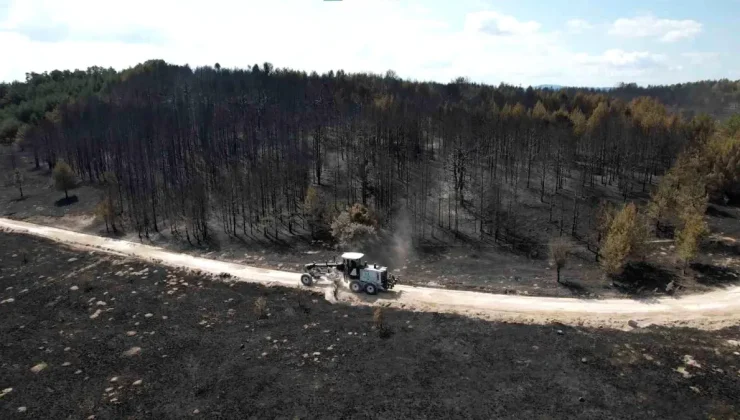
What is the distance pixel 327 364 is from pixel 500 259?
92.8ft

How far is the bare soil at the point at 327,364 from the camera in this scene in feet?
89.9

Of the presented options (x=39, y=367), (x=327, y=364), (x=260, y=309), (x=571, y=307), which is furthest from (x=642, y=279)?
(x=39, y=367)

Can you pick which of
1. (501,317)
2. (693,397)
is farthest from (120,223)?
(693,397)

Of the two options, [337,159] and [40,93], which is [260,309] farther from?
[40,93]

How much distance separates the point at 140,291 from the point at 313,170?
1808 inches

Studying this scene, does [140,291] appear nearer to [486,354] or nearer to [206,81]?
[486,354]

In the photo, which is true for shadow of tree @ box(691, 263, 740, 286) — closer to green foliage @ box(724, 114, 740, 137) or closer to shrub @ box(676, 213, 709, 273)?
shrub @ box(676, 213, 709, 273)

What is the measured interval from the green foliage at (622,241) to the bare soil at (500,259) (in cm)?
152

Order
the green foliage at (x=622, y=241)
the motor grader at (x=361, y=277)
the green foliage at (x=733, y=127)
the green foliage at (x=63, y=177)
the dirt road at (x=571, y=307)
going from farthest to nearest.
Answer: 1. the green foliage at (x=733, y=127)
2. the green foliage at (x=63, y=177)
3. the green foliage at (x=622, y=241)
4. the motor grader at (x=361, y=277)
5. the dirt road at (x=571, y=307)

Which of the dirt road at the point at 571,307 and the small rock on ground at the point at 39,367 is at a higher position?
the dirt road at the point at 571,307

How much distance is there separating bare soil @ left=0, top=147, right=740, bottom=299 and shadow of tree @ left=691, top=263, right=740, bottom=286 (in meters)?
0.08

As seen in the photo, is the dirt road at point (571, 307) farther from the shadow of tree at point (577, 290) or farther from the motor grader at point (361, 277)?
the shadow of tree at point (577, 290)

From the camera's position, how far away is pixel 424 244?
193 feet

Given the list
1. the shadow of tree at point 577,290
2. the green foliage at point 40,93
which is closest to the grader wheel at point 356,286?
the shadow of tree at point 577,290
